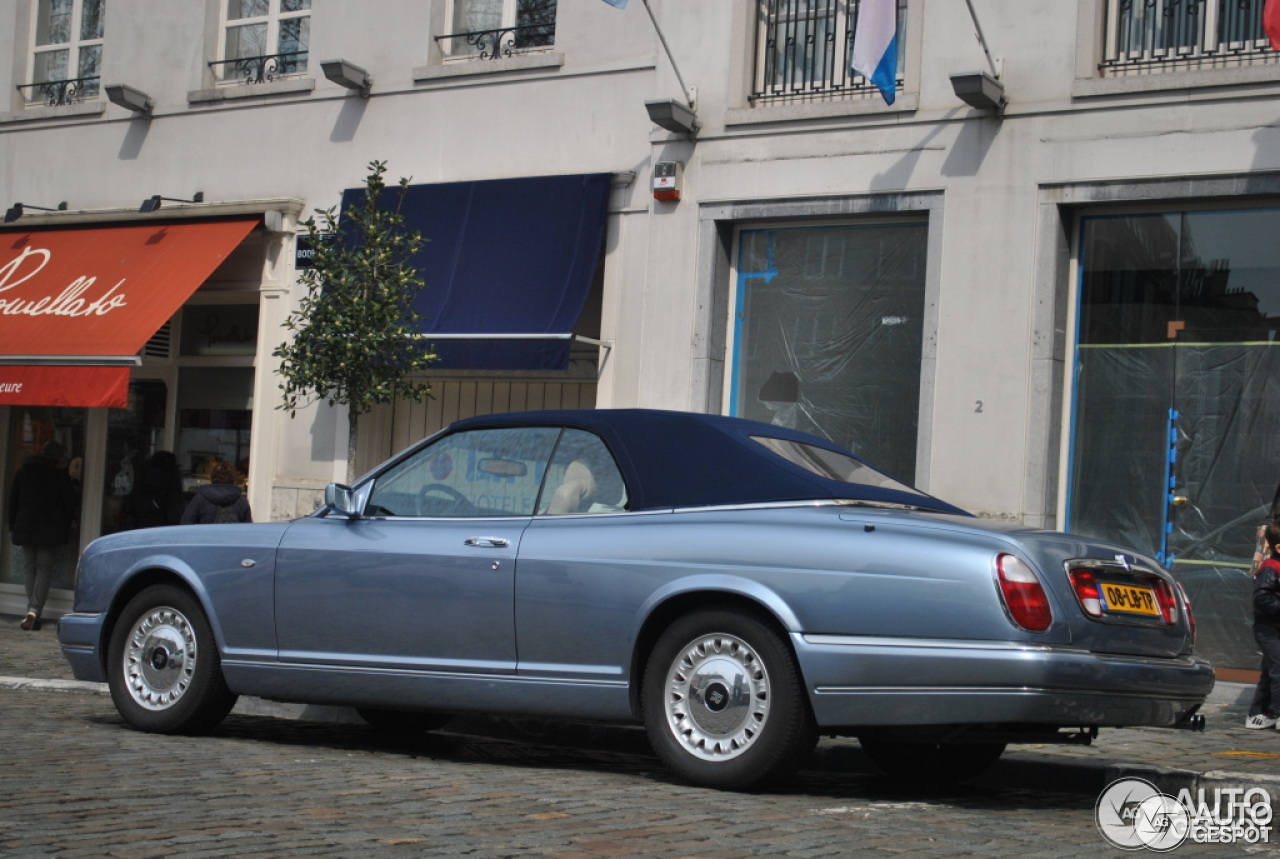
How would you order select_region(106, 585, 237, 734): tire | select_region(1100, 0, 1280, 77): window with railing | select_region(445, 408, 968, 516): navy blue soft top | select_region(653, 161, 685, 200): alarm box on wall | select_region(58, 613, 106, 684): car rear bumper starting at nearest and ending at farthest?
select_region(445, 408, 968, 516): navy blue soft top < select_region(106, 585, 237, 734): tire < select_region(58, 613, 106, 684): car rear bumper < select_region(1100, 0, 1280, 77): window with railing < select_region(653, 161, 685, 200): alarm box on wall

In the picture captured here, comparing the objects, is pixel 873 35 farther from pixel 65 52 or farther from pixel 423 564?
pixel 65 52

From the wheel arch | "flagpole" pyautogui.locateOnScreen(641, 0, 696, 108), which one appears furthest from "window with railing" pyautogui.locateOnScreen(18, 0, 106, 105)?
the wheel arch

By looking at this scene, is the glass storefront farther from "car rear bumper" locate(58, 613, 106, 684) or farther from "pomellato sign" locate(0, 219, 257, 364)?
"pomellato sign" locate(0, 219, 257, 364)

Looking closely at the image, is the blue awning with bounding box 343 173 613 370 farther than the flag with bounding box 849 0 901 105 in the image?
Yes

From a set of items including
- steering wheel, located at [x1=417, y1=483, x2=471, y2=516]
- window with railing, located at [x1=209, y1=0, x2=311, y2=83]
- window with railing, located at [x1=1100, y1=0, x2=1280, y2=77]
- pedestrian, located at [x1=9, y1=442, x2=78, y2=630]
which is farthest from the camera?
window with railing, located at [x1=209, y1=0, x2=311, y2=83]

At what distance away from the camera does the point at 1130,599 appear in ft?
20.4

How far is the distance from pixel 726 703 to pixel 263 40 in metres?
12.3

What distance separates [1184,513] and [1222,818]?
19.5ft

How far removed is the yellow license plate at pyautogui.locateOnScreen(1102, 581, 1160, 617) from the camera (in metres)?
6.10

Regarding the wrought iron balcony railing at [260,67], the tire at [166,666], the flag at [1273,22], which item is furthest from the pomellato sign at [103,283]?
the flag at [1273,22]

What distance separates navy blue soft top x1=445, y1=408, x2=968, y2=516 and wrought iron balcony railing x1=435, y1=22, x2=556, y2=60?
845 cm

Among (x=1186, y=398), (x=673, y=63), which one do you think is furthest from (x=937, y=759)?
(x=673, y=63)

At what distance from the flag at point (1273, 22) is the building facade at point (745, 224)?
462 mm

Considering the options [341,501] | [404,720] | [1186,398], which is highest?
[1186,398]
